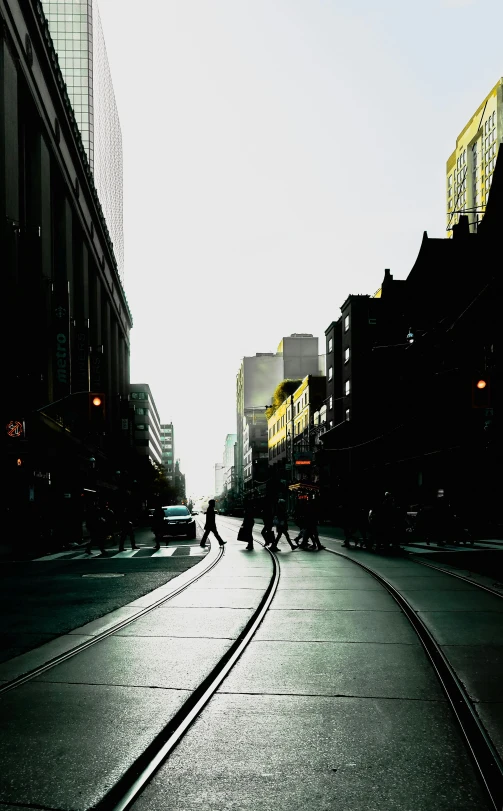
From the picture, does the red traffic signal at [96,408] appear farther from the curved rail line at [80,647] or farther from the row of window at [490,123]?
the row of window at [490,123]

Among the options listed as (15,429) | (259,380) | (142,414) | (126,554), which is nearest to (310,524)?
(126,554)

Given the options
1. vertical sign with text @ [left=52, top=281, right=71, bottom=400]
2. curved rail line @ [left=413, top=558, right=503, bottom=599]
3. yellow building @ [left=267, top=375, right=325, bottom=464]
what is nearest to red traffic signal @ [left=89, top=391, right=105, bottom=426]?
curved rail line @ [left=413, top=558, right=503, bottom=599]

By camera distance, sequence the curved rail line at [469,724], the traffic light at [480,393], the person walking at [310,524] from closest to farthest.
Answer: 1. the curved rail line at [469,724]
2. the traffic light at [480,393]
3. the person walking at [310,524]

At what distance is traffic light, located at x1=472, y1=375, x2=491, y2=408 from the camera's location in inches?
736

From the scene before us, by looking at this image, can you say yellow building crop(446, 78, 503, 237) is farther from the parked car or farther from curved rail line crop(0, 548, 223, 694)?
curved rail line crop(0, 548, 223, 694)

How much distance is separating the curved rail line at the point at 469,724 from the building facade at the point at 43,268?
17844 millimetres

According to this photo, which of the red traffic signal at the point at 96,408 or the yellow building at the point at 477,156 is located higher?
the yellow building at the point at 477,156

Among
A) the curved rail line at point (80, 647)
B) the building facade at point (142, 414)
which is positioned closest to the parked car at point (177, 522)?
the curved rail line at point (80, 647)

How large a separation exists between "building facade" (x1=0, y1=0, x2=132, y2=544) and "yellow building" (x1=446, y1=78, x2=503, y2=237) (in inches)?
2397

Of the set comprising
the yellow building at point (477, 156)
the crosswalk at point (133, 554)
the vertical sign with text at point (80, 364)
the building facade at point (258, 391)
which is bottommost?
the crosswalk at point (133, 554)

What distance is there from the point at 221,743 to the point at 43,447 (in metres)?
38.1

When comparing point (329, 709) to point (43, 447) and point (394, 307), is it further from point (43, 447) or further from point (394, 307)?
point (394, 307)

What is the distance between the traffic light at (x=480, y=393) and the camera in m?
18.7

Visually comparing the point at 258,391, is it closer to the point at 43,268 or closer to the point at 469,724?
the point at 43,268
